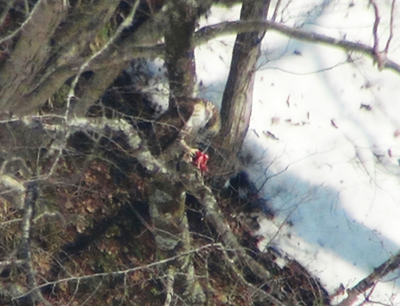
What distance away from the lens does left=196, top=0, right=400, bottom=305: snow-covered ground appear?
17.8 ft

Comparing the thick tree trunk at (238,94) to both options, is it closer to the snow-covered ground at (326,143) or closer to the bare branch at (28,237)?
the snow-covered ground at (326,143)

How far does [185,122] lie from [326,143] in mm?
2310

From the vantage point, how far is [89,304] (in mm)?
5270

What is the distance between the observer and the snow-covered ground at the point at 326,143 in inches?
214

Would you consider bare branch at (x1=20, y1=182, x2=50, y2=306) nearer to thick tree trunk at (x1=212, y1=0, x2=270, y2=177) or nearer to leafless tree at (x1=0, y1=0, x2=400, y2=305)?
leafless tree at (x1=0, y1=0, x2=400, y2=305)

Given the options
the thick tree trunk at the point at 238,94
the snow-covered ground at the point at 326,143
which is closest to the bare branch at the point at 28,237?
the thick tree trunk at the point at 238,94

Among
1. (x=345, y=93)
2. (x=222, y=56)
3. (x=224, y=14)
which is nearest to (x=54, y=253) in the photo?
(x=222, y=56)

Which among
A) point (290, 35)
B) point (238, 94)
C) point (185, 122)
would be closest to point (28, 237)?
point (185, 122)

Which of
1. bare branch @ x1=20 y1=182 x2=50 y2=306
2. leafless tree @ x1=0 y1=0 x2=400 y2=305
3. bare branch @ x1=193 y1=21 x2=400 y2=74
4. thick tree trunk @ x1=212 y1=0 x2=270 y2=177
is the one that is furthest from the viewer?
thick tree trunk @ x1=212 y1=0 x2=270 y2=177

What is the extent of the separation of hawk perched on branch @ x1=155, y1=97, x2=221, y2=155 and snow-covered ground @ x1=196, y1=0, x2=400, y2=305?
1.38m

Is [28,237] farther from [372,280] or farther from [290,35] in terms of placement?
[372,280]

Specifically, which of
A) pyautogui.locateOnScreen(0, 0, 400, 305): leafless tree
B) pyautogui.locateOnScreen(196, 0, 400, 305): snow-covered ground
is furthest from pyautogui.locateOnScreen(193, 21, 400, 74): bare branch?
pyautogui.locateOnScreen(196, 0, 400, 305): snow-covered ground

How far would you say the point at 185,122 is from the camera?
13.5 ft

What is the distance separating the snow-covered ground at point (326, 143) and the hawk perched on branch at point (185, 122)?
1.38m
